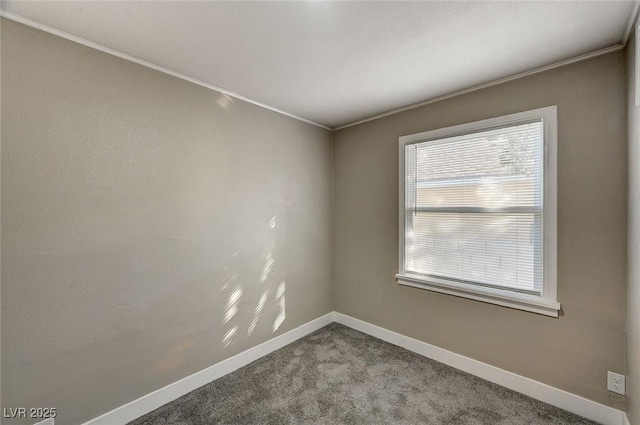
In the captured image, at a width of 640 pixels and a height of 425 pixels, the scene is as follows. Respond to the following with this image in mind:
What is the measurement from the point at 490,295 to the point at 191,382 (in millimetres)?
2459

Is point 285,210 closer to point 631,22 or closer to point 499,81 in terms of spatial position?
point 499,81

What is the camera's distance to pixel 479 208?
227 centimetres

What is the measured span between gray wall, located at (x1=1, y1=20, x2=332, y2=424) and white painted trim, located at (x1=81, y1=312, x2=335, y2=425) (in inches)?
2.0

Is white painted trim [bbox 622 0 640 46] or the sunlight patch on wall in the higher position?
white painted trim [bbox 622 0 640 46]

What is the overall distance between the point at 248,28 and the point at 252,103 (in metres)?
1.04

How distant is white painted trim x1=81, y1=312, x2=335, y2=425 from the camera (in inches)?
69.4

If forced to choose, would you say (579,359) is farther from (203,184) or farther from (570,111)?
(203,184)

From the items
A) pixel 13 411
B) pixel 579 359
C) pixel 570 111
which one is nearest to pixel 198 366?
pixel 13 411

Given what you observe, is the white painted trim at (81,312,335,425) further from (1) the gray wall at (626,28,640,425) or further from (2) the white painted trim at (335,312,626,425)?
(1) the gray wall at (626,28,640,425)

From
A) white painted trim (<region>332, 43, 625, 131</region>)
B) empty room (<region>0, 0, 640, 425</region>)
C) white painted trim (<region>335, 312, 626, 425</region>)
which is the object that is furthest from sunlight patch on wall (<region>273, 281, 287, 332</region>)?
white painted trim (<region>332, 43, 625, 131</region>)

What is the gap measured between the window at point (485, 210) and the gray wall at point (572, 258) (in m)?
0.08

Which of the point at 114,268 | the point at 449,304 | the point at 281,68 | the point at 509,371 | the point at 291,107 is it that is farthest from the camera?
the point at 291,107

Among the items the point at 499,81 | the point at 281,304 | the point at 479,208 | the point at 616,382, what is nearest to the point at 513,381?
the point at 616,382

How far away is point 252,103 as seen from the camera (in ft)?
8.32
